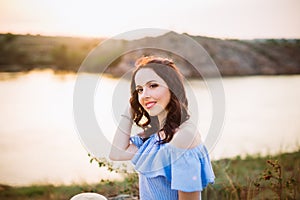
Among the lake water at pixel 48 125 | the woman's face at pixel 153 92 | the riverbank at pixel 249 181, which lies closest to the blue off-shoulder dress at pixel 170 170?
the woman's face at pixel 153 92

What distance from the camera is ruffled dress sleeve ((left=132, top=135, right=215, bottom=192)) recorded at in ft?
5.43

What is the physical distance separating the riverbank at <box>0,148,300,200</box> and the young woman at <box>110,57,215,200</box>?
2.09 ft

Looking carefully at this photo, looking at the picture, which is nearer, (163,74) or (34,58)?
(163,74)

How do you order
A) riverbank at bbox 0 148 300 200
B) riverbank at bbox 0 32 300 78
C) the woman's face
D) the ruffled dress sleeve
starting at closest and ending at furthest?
1. the ruffled dress sleeve
2. the woman's face
3. riverbank at bbox 0 32 300 78
4. riverbank at bbox 0 148 300 200

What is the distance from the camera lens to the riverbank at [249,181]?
2473 mm

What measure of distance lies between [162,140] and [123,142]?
15 centimetres

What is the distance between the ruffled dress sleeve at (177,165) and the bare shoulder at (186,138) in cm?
1

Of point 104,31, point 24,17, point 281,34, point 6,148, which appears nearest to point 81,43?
point 104,31

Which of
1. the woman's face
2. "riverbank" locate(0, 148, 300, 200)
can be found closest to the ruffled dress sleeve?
the woman's face

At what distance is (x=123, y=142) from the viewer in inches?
71.6

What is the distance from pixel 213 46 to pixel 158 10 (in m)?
0.33

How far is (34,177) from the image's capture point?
90.9 inches

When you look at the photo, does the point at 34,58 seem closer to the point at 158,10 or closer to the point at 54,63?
the point at 54,63

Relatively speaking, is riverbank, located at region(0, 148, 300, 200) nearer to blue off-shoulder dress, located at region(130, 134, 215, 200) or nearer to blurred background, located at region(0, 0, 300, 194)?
blurred background, located at region(0, 0, 300, 194)
